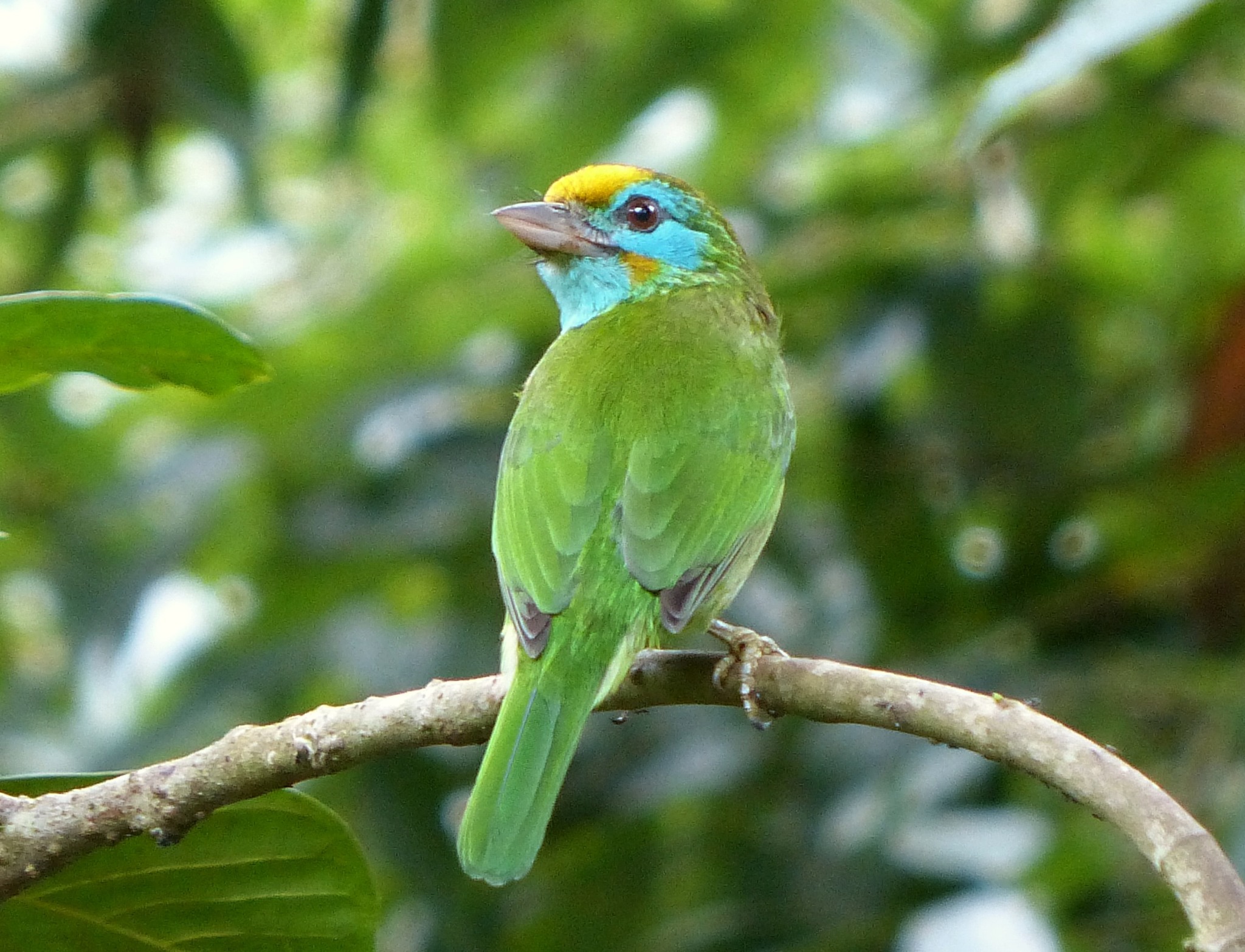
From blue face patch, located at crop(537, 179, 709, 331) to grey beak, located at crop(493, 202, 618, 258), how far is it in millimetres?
23

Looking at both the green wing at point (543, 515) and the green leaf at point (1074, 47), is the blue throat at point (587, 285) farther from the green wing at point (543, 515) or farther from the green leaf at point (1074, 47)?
the green leaf at point (1074, 47)

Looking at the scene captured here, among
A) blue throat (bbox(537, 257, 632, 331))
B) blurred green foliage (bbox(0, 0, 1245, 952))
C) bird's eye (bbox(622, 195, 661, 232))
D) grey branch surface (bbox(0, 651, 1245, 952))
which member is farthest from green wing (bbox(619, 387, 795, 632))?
blurred green foliage (bbox(0, 0, 1245, 952))

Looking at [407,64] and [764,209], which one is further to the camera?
[407,64]

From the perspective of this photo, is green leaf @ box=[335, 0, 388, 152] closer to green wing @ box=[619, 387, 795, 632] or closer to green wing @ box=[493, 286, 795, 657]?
green wing @ box=[493, 286, 795, 657]

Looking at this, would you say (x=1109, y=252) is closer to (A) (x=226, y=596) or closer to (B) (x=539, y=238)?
(B) (x=539, y=238)

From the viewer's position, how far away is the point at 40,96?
5.23m

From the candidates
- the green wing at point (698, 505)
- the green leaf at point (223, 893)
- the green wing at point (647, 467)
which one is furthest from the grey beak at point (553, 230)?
the green leaf at point (223, 893)

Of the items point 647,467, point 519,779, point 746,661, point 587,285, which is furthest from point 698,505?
point 587,285

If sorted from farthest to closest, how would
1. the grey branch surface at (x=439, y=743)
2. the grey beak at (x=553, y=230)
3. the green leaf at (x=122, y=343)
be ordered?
the grey beak at (x=553, y=230)
the green leaf at (x=122, y=343)
the grey branch surface at (x=439, y=743)

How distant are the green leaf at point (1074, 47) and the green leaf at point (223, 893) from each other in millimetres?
1397

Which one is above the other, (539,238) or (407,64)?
(407,64)

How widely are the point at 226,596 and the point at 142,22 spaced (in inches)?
65.8

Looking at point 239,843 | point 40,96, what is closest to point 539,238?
point 239,843

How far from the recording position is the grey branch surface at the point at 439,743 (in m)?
1.63
